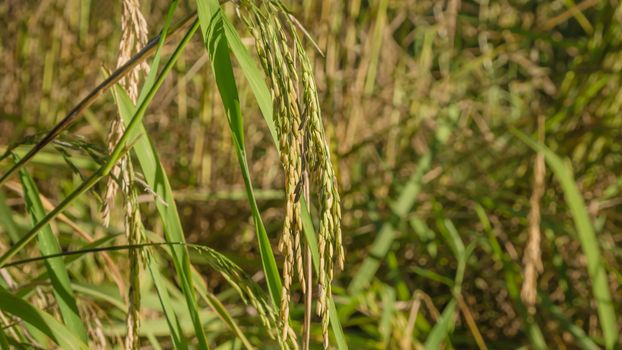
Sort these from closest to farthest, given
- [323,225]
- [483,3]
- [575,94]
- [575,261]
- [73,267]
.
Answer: [323,225] < [73,267] < [575,261] < [575,94] < [483,3]

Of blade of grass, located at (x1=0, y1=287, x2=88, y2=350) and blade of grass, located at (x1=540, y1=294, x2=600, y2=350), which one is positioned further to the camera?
blade of grass, located at (x1=540, y1=294, x2=600, y2=350)

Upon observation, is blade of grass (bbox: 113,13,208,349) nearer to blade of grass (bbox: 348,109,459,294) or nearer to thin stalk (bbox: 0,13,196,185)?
thin stalk (bbox: 0,13,196,185)

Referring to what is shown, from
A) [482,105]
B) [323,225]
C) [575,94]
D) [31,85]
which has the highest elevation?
[323,225]

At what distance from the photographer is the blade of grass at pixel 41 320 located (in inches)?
28.3

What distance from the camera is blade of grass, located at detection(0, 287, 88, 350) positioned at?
720mm

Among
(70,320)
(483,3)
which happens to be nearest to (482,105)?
(483,3)

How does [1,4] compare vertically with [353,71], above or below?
above

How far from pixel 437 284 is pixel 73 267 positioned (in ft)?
2.32

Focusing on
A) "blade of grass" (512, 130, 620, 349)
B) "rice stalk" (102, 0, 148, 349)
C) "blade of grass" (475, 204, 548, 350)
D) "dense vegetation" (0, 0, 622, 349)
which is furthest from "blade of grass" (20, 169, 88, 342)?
"blade of grass" (475, 204, 548, 350)

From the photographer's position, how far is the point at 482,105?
95.7 inches

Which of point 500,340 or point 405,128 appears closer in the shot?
point 500,340

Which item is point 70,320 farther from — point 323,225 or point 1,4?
point 1,4

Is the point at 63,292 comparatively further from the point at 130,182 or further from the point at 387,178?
the point at 387,178

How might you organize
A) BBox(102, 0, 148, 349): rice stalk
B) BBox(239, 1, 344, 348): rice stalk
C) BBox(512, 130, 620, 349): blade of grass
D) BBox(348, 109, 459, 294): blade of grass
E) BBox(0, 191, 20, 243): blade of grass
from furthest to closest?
BBox(348, 109, 459, 294): blade of grass < BBox(512, 130, 620, 349): blade of grass < BBox(0, 191, 20, 243): blade of grass < BBox(102, 0, 148, 349): rice stalk < BBox(239, 1, 344, 348): rice stalk
